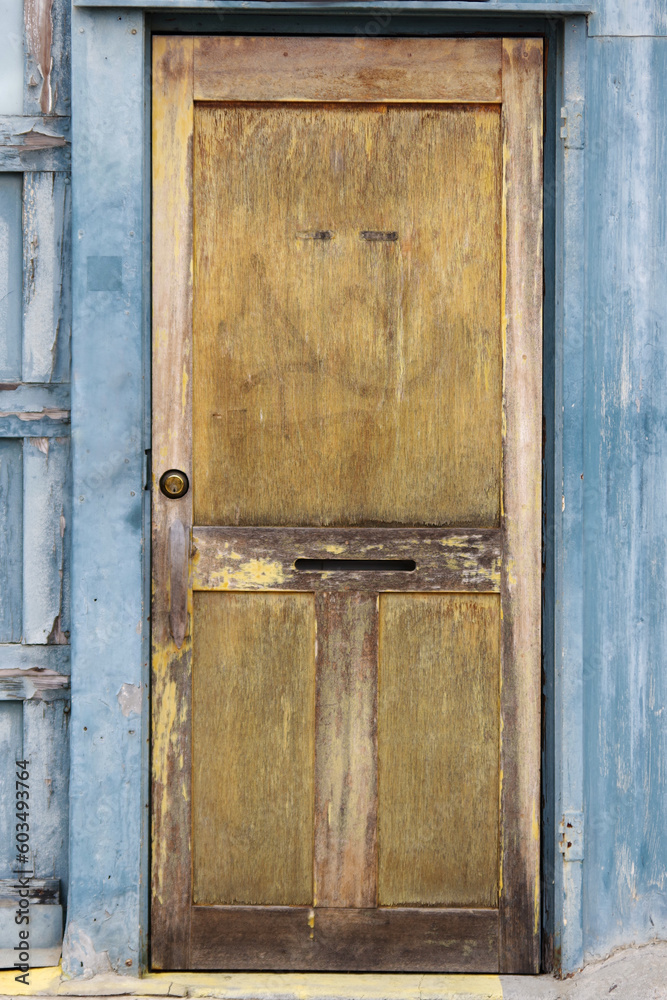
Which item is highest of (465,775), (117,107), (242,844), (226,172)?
(117,107)

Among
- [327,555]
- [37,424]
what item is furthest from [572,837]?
[37,424]

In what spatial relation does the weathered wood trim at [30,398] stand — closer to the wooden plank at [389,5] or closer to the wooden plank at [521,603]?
the wooden plank at [389,5]

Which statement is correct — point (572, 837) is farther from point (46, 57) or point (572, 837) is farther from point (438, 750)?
point (46, 57)

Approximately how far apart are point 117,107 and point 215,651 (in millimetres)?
1411

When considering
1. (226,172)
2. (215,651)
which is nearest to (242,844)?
(215,651)

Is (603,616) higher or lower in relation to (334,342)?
lower

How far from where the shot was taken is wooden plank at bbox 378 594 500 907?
84.1 inches

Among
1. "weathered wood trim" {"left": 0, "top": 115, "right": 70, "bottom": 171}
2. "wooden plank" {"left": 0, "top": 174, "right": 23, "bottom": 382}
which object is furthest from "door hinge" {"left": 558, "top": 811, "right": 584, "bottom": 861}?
"weathered wood trim" {"left": 0, "top": 115, "right": 70, "bottom": 171}

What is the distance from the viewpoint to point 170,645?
6.97 ft

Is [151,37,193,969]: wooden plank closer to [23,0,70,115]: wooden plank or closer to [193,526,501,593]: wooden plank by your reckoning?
[193,526,501,593]: wooden plank

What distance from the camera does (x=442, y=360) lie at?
7.00ft

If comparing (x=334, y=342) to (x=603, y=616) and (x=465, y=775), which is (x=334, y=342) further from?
(x=465, y=775)

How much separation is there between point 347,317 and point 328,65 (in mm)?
643

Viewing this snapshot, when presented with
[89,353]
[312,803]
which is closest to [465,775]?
[312,803]
